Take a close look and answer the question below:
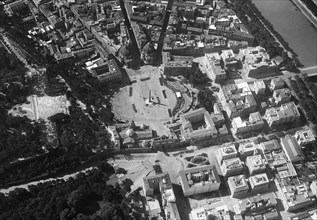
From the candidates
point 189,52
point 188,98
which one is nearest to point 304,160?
point 188,98

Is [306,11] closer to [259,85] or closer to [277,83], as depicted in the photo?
[277,83]

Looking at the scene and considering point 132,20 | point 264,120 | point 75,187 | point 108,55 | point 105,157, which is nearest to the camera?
point 75,187

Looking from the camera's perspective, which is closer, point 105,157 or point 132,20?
point 105,157

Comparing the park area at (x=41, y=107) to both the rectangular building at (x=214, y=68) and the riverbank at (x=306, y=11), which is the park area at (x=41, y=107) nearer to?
the rectangular building at (x=214, y=68)

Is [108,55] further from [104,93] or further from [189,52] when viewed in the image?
[189,52]

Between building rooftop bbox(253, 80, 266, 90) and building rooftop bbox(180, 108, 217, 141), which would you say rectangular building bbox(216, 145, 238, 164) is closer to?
building rooftop bbox(180, 108, 217, 141)

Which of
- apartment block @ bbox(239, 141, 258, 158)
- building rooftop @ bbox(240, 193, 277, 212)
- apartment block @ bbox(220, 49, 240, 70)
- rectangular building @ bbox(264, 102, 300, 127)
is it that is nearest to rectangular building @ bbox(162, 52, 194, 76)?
apartment block @ bbox(220, 49, 240, 70)
